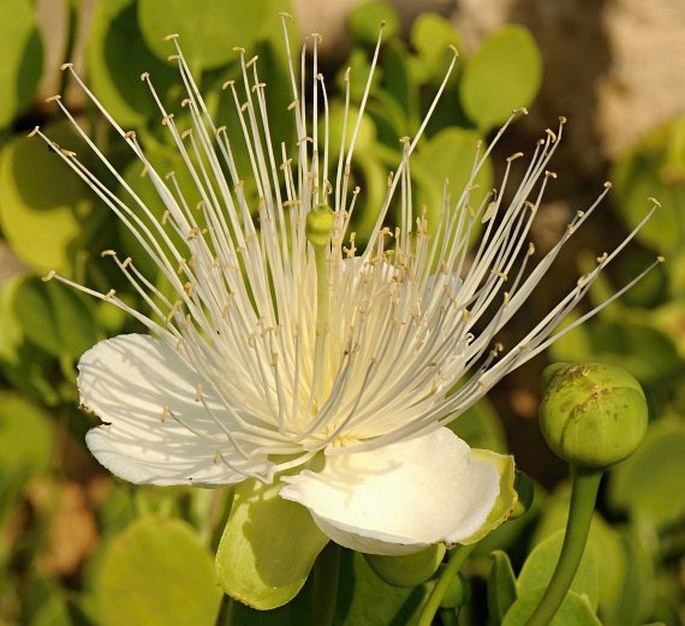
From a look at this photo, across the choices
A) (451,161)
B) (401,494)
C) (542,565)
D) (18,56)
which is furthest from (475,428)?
(18,56)

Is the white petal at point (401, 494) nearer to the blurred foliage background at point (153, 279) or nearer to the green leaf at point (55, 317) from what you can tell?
the blurred foliage background at point (153, 279)

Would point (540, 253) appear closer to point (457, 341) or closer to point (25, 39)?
point (25, 39)

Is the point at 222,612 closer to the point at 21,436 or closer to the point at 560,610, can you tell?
the point at 560,610

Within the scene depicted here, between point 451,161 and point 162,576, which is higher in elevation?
point 451,161

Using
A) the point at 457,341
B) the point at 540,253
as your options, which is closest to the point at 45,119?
the point at 540,253

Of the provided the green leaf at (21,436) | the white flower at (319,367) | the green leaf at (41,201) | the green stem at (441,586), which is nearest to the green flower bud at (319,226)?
the white flower at (319,367)

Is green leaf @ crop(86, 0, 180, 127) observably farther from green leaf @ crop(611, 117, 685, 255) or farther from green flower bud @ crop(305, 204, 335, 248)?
green leaf @ crop(611, 117, 685, 255)

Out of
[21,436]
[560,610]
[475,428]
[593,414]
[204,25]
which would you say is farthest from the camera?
[21,436]
